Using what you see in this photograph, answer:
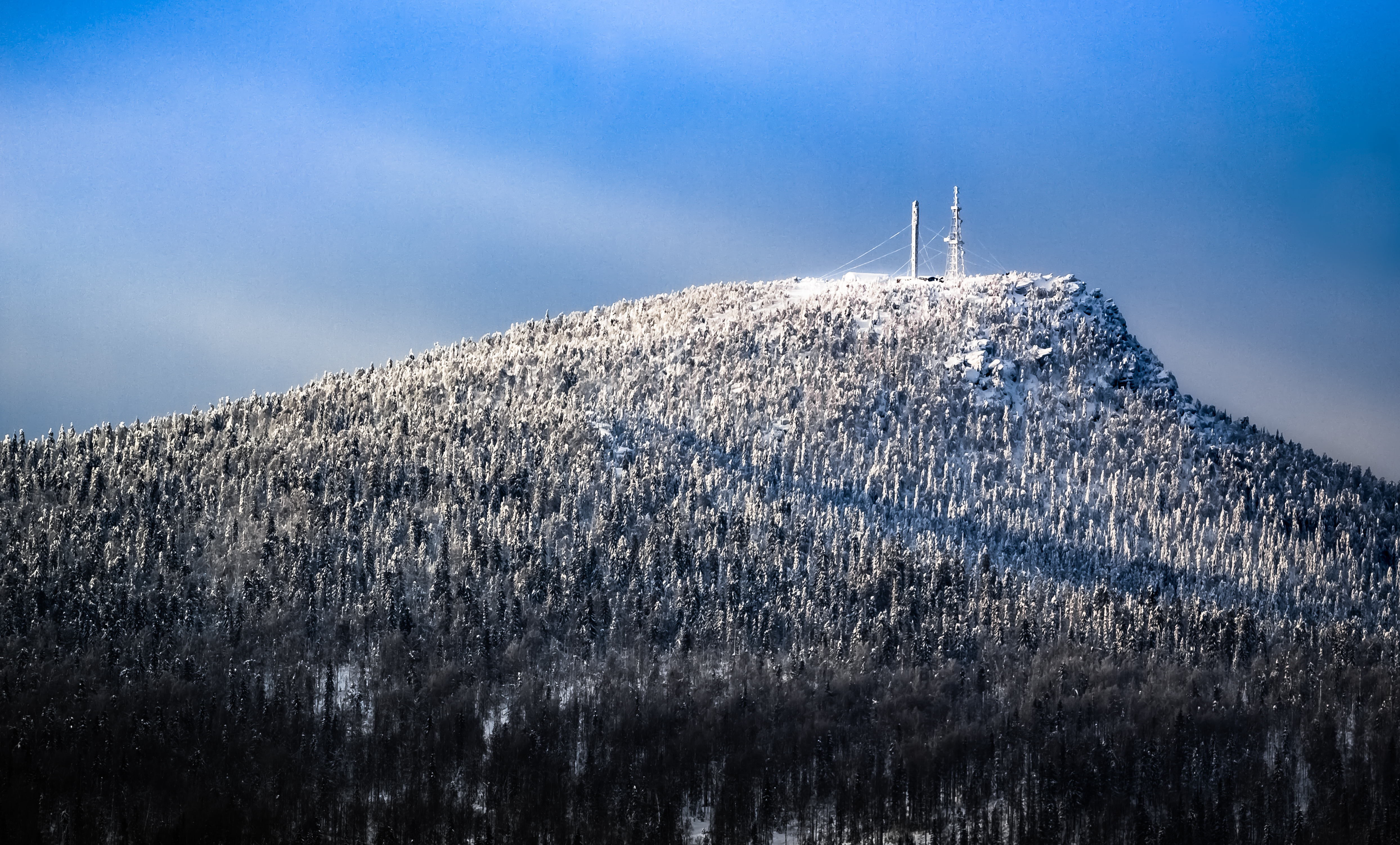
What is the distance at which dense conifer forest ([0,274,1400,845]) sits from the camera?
117250mm

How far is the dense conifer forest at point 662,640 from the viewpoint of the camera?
385 ft

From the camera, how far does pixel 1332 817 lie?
12088cm

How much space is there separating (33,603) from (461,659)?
49521 millimetres

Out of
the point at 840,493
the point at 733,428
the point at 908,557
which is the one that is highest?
the point at 733,428

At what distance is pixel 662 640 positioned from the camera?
480ft

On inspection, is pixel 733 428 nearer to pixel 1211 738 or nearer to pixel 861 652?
pixel 861 652

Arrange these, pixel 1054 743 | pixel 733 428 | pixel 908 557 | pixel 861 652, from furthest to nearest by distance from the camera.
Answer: pixel 733 428 < pixel 908 557 < pixel 861 652 < pixel 1054 743

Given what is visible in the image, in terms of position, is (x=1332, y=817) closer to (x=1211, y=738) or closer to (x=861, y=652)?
(x=1211, y=738)

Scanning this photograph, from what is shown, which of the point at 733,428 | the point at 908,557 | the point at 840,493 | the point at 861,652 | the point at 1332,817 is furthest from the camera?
the point at 733,428

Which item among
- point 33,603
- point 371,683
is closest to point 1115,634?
point 371,683

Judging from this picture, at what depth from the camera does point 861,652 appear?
5778 inches

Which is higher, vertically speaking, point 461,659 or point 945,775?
point 461,659

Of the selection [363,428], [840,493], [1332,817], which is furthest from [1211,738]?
[363,428]

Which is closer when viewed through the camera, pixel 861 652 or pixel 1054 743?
pixel 1054 743
